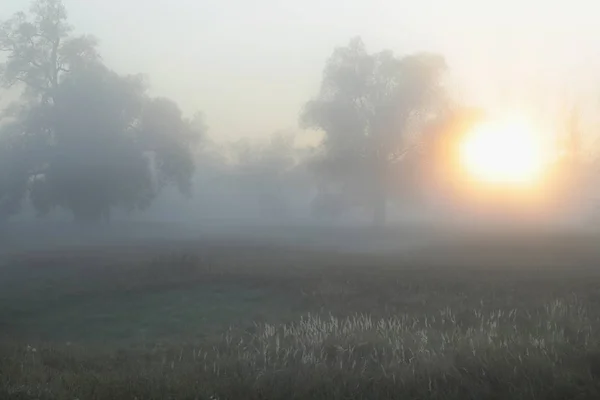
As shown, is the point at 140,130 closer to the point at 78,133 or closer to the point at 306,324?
the point at 78,133

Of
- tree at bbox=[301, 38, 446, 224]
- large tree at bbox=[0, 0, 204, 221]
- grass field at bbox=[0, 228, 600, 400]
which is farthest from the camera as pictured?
tree at bbox=[301, 38, 446, 224]

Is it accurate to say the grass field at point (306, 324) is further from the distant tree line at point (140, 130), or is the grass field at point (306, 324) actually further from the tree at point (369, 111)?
the tree at point (369, 111)

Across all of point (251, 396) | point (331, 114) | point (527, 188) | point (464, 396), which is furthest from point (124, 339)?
point (527, 188)

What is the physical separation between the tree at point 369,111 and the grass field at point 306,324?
2379cm

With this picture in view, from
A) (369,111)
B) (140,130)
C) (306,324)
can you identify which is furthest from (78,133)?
(306,324)

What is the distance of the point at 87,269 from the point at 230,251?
11.0 m

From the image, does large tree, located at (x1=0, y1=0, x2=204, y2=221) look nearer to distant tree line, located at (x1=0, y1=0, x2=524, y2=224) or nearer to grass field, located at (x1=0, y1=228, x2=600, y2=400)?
distant tree line, located at (x1=0, y1=0, x2=524, y2=224)

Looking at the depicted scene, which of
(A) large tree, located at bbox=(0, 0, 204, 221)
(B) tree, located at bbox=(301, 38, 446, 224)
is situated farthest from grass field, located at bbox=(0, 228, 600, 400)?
(B) tree, located at bbox=(301, 38, 446, 224)

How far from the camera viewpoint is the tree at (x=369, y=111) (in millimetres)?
61875

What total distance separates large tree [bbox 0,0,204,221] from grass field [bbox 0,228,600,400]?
45.0ft

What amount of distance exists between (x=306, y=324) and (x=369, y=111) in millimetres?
50643

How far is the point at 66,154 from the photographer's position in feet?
172

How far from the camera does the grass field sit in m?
8.43

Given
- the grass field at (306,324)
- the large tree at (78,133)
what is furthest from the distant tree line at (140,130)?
the grass field at (306,324)
